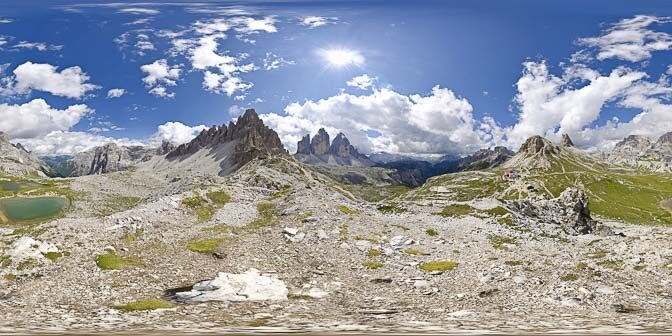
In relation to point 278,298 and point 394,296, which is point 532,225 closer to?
point 394,296

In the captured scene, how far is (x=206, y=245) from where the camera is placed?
40.6 metres

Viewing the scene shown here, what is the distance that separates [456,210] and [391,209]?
1057 centimetres

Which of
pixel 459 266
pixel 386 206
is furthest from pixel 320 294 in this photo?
pixel 386 206

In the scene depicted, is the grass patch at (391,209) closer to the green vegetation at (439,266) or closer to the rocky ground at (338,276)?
the rocky ground at (338,276)

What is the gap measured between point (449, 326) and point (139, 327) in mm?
13120

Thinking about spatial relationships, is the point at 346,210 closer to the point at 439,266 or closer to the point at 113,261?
the point at 439,266

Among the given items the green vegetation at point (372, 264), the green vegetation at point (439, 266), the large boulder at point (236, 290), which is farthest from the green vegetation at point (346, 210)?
the large boulder at point (236, 290)

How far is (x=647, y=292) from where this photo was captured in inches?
1030

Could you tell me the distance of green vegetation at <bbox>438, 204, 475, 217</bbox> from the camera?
232 ft

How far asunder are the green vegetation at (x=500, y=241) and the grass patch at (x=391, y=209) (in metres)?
24.3

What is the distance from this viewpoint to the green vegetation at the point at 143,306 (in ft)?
78.1

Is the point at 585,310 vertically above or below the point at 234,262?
above

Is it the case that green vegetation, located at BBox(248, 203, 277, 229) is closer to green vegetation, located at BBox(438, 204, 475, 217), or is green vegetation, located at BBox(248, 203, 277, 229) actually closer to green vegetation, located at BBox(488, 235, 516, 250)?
green vegetation, located at BBox(488, 235, 516, 250)

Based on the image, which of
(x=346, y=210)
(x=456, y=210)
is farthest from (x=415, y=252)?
(x=456, y=210)
